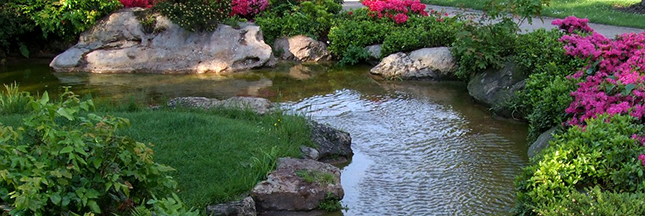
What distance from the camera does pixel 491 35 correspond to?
11203 mm

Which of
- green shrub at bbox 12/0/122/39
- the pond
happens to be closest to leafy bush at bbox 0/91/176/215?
the pond

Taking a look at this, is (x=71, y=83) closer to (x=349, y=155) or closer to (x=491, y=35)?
(x=349, y=155)

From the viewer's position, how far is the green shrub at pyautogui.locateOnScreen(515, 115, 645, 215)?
5791 mm

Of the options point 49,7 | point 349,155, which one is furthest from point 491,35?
point 49,7

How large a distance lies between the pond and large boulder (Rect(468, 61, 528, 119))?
186mm

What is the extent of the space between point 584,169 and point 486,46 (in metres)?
5.42

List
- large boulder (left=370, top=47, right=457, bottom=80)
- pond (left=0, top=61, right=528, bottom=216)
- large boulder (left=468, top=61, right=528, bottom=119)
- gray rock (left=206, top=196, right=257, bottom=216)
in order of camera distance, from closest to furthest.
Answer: gray rock (left=206, top=196, right=257, bottom=216) → pond (left=0, top=61, right=528, bottom=216) → large boulder (left=468, top=61, right=528, bottom=119) → large boulder (left=370, top=47, right=457, bottom=80)

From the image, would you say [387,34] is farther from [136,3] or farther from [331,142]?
[331,142]

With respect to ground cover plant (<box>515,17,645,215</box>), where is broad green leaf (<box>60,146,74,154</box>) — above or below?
above

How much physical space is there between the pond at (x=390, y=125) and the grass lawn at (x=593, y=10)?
5333 millimetres

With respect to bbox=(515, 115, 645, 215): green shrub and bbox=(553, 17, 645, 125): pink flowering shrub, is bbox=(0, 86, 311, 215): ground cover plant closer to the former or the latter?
bbox=(515, 115, 645, 215): green shrub

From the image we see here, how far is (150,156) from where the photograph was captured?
509 cm

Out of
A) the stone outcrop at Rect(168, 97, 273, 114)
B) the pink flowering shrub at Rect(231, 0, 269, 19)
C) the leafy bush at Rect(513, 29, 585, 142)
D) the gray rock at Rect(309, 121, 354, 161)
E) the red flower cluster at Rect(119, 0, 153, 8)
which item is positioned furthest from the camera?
the pink flowering shrub at Rect(231, 0, 269, 19)

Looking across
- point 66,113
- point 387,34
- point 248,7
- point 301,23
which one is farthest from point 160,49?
point 66,113
